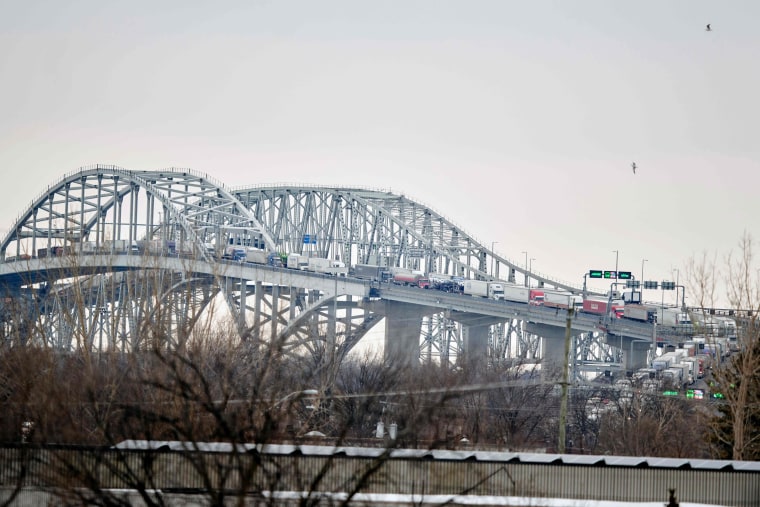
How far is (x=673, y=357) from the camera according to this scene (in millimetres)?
88688

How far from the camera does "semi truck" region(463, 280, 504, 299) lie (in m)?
116

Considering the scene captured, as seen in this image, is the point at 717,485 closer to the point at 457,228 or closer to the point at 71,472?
the point at 71,472

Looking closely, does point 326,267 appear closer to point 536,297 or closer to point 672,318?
point 536,297

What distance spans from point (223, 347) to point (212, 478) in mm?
41061

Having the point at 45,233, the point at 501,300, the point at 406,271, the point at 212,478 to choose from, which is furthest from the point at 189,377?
the point at 45,233

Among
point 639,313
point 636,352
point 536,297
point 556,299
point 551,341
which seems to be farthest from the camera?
point 536,297

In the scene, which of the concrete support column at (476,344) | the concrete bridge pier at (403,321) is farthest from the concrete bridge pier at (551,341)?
the concrete bridge pier at (403,321)

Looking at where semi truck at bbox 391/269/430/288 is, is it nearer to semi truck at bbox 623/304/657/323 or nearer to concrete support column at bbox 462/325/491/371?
concrete support column at bbox 462/325/491/371

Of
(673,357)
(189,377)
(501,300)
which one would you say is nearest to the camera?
(189,377)

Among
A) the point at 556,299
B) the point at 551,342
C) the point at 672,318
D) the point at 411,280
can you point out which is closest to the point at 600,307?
the point at 551,342

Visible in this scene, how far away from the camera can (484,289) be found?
118 meters

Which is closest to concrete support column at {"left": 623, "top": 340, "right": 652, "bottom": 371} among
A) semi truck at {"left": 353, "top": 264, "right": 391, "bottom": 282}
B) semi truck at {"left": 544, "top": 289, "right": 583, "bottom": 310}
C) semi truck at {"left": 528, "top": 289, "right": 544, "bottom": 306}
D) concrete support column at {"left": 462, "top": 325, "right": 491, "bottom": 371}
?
semi truck at {"left": 544, "top": 289, "right": 583, "bottom": 310}

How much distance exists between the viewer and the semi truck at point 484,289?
116 meters

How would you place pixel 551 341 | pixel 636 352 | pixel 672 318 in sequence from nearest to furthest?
pixel 636 352 → pixel 672 318 → pixel 551 341
